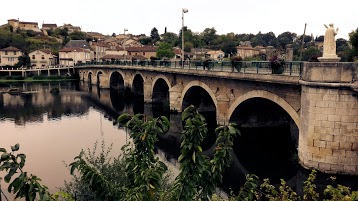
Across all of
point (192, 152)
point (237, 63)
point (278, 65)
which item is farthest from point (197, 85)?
point (192, 152)

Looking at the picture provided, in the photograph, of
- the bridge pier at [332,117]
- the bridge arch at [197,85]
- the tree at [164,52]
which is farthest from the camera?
the tree at [164,52]

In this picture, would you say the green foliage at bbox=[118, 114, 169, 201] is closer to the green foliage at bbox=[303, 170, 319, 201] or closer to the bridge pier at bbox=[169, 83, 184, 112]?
the green foliage at bbox=[303, 170, 319, 201]

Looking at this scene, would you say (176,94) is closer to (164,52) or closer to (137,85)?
(137,85)

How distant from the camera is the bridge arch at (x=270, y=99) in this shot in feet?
66.7

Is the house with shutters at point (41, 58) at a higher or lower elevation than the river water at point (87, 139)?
higher

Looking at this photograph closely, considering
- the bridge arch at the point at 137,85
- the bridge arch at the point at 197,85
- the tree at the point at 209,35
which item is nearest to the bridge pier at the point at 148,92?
the bridge arch at the point at 137,85

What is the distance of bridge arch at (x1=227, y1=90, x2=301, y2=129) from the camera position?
2033 cm

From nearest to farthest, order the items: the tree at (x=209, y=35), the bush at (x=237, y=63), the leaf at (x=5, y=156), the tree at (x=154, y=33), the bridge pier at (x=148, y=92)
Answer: the leaf at (x=5, y=156) < the bush at (x=237, y=63) < the bridge pier at (x=148, y=92) < the tree at (x=209, y=35) < the tree at (x=154, y=33)

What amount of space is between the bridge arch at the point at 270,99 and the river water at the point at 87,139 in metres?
2.83

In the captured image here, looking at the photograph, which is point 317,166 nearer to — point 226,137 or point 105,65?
point 226,137

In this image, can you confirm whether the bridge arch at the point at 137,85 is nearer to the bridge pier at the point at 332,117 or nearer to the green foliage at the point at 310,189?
the bridge pier at the point at 332,117

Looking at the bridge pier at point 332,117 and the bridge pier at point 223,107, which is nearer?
the bridge pier at point 332,117

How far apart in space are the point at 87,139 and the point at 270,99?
52.2 ft

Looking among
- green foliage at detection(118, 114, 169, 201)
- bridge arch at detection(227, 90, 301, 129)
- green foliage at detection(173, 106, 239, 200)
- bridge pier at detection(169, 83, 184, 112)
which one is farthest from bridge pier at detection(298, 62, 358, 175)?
bridge pier at detection(169, 83, 184, 112)
